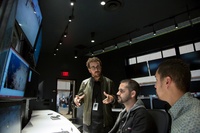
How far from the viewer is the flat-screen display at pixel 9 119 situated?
2.53ft

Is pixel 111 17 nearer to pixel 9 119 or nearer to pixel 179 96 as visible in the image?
pixel 179 96

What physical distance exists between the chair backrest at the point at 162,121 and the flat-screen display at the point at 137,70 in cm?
467

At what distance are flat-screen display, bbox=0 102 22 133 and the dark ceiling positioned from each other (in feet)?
10.0

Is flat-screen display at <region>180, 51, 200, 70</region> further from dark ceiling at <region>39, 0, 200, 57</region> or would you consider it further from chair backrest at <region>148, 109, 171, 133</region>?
chair backrest at <region>148, 109, 171, 133</region>

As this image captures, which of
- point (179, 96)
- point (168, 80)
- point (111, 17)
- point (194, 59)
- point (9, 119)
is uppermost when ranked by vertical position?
point (111, 17)

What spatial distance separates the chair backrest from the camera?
1049 mm

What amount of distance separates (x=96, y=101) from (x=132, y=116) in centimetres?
57

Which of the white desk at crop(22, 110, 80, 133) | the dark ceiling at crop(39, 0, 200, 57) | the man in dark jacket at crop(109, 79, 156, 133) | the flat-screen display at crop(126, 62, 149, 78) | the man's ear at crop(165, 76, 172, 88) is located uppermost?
the dark ceiling at crop(39, 0, 200, 57)

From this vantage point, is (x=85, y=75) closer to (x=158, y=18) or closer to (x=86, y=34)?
(x=86, y=34)

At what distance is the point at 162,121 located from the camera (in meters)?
1.13

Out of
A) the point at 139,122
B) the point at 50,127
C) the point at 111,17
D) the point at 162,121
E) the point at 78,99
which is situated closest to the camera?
the point at 162,121

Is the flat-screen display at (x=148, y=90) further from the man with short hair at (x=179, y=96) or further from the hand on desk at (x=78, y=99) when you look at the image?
the man with short hair at (x=179, y=96)

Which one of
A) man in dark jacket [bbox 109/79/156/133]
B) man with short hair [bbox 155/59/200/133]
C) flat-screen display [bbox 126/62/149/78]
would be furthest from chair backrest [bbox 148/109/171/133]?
flat-screen display [bbox 126/62/149/78]

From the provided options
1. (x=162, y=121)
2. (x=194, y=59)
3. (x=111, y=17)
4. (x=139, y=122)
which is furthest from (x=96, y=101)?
(x=194, y=59)
